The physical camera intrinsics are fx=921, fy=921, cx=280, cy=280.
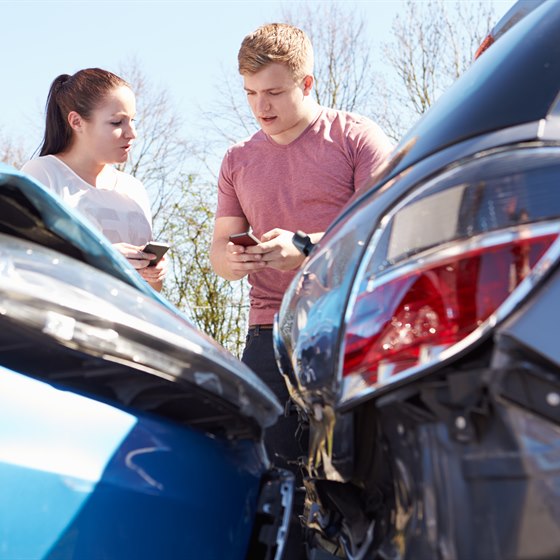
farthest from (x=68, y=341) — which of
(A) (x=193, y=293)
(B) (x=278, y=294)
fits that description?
(A) (x=193, y=293)

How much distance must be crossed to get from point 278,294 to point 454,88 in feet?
6.03

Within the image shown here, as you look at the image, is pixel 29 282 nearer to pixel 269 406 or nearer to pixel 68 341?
pixel 68 341

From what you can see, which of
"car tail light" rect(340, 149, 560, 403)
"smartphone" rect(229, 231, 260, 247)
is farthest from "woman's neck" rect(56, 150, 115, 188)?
"car tail light" rect(340, 149, 560, 403)

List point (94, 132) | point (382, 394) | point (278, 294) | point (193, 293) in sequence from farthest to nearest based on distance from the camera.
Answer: point (193, 293) < point (94, 132) < point (278, 294) < point (382, 394)

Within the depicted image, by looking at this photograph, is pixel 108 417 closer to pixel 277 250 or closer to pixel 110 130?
pixel 277 250

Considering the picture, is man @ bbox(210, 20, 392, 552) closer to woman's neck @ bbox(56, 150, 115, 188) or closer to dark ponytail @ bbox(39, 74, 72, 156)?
woman's neck @ bbox(56, 150, 115, 188)

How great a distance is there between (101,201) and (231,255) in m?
0.84

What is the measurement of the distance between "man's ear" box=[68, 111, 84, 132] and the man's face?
2.61 ft

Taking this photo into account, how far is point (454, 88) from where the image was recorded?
4.69 ft

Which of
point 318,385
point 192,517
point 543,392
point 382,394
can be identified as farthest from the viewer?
point 192,517

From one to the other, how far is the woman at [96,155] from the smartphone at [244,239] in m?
0.57

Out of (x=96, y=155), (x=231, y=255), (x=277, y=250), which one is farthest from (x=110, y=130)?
(x=277, y=250)

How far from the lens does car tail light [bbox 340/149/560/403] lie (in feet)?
3.48

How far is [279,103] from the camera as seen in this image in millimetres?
3193
